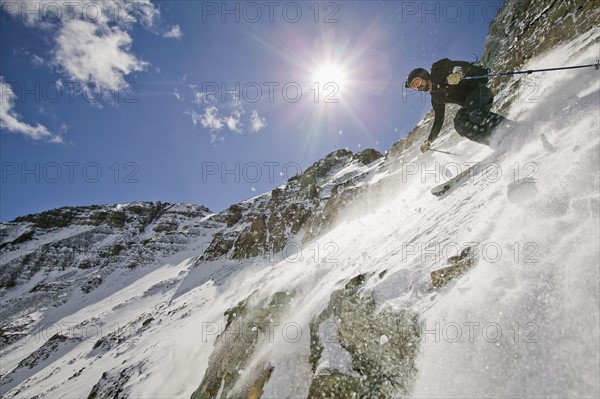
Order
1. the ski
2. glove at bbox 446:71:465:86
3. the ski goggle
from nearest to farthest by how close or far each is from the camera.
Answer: the ski, glove at bbox 446:71:465:86, the ski goggle

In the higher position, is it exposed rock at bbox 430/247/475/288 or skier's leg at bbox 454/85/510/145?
skier's leg at bbox 454/85/510/145

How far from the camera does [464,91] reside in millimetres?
8289

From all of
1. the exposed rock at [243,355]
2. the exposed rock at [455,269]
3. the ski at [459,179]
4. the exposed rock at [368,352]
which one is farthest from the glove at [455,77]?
the exposed rock at [243,355]

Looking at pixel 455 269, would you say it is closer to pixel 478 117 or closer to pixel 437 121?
pixel 478 117

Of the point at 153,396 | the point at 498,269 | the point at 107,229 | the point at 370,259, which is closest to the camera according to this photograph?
the point at 498,269

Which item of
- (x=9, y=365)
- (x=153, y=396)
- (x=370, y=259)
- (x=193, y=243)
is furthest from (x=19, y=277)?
(x=370, y=259)

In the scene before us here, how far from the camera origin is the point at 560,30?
9.74m

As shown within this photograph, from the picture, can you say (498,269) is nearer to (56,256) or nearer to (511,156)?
(511,156)

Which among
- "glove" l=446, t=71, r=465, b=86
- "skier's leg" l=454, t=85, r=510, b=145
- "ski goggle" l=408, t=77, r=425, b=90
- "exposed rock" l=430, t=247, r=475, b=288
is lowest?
"exposed rock" l=430, t=247, r=475, b=288

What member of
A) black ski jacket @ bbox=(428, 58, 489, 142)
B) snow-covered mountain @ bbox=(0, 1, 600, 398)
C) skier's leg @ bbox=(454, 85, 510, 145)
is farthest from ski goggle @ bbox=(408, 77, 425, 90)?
Answer: snow-covered mountain @ bbox=(0, 1, 600, 398)

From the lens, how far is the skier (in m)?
7.84

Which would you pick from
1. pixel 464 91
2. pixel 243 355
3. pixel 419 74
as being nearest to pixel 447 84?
pixel 464 91

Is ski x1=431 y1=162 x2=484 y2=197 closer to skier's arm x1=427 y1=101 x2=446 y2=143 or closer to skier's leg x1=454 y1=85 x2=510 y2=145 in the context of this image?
skier's leg x1=454 y1=85 x2=510 y2=145

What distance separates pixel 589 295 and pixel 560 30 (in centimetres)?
1074
